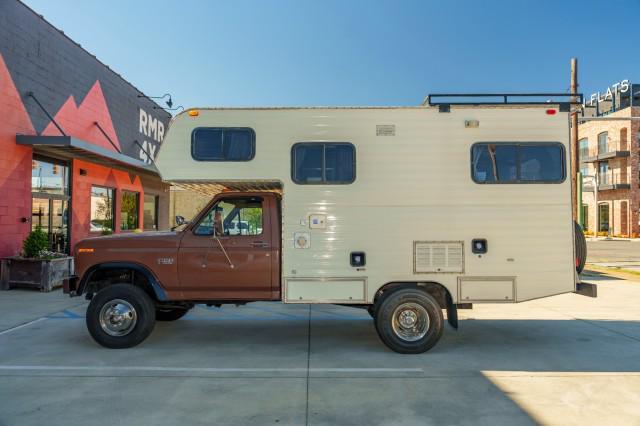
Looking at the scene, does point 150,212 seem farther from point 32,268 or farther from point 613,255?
point 613,255

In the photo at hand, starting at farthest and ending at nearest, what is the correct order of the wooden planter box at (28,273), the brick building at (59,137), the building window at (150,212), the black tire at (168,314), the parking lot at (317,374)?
1. the building window at (150,212)
2. the brick building at (59,137)
3. the wooden planter box at (28,273)
4. the black tire at (168,314)
5. the parking lot at (317,374)

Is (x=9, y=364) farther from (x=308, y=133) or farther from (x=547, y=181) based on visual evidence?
(x=547, y=181)

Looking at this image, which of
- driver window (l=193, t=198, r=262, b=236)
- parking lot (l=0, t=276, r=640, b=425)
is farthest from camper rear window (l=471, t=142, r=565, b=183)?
driver window (l=193, t=198, r=262, b=236)

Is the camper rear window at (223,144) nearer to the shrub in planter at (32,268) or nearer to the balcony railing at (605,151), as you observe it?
the shrub in planter at (32,268)

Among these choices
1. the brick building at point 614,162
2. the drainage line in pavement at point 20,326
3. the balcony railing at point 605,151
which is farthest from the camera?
the balcony railing at point 605,151

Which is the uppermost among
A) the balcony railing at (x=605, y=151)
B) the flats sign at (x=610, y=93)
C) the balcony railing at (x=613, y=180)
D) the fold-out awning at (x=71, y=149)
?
the flats sign at (x=610, y=93)

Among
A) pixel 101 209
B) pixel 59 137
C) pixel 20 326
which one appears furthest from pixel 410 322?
pixel 101 209

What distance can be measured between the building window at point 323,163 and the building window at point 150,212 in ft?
52.7

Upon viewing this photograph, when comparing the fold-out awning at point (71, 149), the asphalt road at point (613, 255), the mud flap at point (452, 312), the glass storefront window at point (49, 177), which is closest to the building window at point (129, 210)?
the fold-out awning at point (71, 149)

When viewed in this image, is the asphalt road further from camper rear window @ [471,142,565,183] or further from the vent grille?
the vent grille

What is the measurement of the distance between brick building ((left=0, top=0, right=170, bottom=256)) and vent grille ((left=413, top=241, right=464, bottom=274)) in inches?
399

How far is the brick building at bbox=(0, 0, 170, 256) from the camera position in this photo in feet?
36.9

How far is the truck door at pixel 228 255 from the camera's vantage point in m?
5.98

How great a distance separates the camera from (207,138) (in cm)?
597
